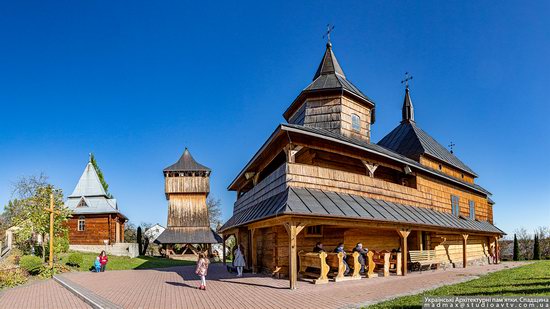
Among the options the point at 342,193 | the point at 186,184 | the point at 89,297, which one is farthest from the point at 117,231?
the point at 342,193

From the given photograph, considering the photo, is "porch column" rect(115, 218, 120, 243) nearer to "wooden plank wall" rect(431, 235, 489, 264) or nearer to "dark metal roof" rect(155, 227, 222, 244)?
"dark metal roof" rect(155, 227, 222, 244)

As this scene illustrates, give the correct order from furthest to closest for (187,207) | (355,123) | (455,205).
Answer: (187,207) < (455,205) < (355,123)

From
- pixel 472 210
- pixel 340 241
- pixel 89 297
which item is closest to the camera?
pixel 89 297

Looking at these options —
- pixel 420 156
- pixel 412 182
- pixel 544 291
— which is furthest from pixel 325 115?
pixel 544 291

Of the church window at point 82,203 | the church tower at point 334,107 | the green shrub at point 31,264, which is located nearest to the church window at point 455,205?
the church tower at point 334,107

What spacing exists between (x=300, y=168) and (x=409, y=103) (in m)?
19.2

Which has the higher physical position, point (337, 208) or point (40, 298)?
point (337, 208)

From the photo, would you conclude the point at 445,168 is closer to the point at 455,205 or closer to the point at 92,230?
the point at 455,205

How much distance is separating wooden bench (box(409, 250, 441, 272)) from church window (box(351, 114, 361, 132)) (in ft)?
22.4

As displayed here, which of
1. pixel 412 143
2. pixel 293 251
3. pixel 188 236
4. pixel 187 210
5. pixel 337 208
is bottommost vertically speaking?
pixel 188 236

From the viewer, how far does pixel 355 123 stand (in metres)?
21.3

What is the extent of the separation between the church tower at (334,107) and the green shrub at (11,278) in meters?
14.6

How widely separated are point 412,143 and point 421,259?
31.5 feet

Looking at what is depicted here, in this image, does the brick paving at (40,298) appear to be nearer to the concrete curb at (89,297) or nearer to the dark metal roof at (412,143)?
the concrete curb at (89,297)
